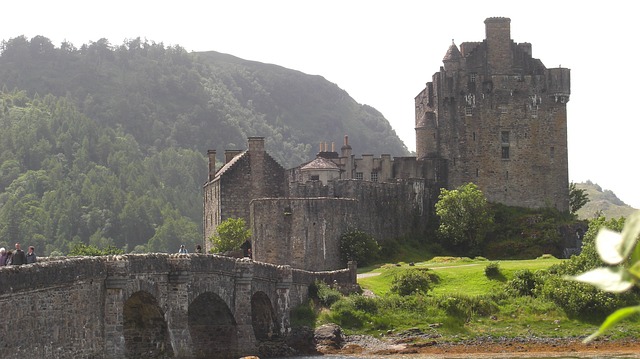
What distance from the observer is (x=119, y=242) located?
189m

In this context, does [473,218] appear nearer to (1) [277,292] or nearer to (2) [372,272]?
(2) [372,272]

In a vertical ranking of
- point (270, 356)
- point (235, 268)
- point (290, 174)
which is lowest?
point (270, 356)

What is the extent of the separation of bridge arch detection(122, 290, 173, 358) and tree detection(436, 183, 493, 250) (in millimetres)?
42469

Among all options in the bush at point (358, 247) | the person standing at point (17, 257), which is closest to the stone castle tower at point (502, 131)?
the bush at point (358, 247)

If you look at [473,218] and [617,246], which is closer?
[617,246]

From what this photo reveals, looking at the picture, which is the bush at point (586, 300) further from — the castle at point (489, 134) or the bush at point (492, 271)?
the castle at point (489, 134)

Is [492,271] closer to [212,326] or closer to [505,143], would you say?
[212,326]

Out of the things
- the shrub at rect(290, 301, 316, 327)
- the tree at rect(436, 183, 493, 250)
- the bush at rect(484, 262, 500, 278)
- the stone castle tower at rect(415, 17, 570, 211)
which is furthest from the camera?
the stone castle tower at rect(415, 17, 570, 211)

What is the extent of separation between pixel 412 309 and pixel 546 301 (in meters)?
7.45

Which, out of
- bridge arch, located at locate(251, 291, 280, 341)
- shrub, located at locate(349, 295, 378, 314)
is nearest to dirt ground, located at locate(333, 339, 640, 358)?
bridge arch, located at locate(251, 291, 280, 341)

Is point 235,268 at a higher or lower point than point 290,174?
lower

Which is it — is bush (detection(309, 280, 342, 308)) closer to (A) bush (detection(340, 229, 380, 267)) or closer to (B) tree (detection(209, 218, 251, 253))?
(A) bush (detection(340, 229, 380, 267))

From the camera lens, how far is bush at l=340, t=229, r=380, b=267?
7569 centimetres

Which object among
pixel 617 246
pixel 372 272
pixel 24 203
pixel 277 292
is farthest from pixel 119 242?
pixel 617 246
